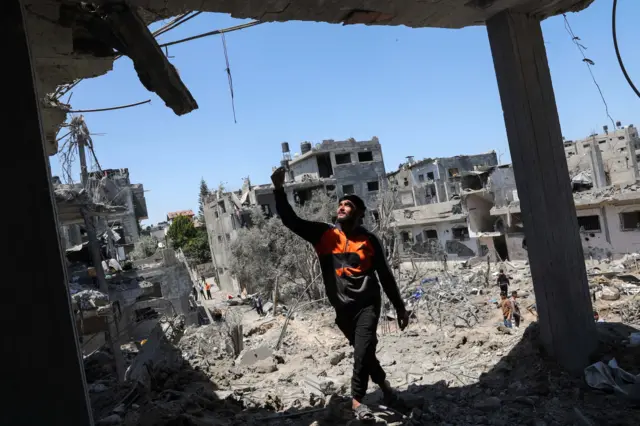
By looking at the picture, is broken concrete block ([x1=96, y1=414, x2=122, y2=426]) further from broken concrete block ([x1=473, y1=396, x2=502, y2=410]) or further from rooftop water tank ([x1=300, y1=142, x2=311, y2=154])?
rooftop water tank ([x1=300, y1=142, x2=311, y2=154])

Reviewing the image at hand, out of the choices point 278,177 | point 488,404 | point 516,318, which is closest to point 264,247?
point 516,318

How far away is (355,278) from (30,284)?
6.87 ft

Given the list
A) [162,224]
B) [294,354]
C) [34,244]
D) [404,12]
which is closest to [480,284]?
[294,354]

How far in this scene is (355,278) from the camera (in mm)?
3287

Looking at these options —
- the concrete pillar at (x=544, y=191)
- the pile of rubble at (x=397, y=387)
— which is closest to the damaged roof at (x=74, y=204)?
the pile of rubble at (x=397, y=387)

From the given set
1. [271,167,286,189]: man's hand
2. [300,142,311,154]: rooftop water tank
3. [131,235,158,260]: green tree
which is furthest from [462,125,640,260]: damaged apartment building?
[131,235,158,260]: green tree

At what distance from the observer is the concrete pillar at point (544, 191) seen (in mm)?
3398

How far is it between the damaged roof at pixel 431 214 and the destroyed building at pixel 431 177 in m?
1.86

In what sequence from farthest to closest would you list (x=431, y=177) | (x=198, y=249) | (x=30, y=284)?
(x=198, y=249) → (x=431, y=177) → (x=30, y=284)

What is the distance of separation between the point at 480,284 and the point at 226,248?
20.9m

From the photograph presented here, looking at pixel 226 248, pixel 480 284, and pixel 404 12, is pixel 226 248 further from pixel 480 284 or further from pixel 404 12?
pixel 404 12

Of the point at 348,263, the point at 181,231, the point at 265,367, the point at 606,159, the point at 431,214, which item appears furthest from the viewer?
the point at 181,231

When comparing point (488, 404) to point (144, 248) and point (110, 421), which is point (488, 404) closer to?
point (110, 421)

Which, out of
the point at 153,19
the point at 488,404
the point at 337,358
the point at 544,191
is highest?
the point at 153,19
